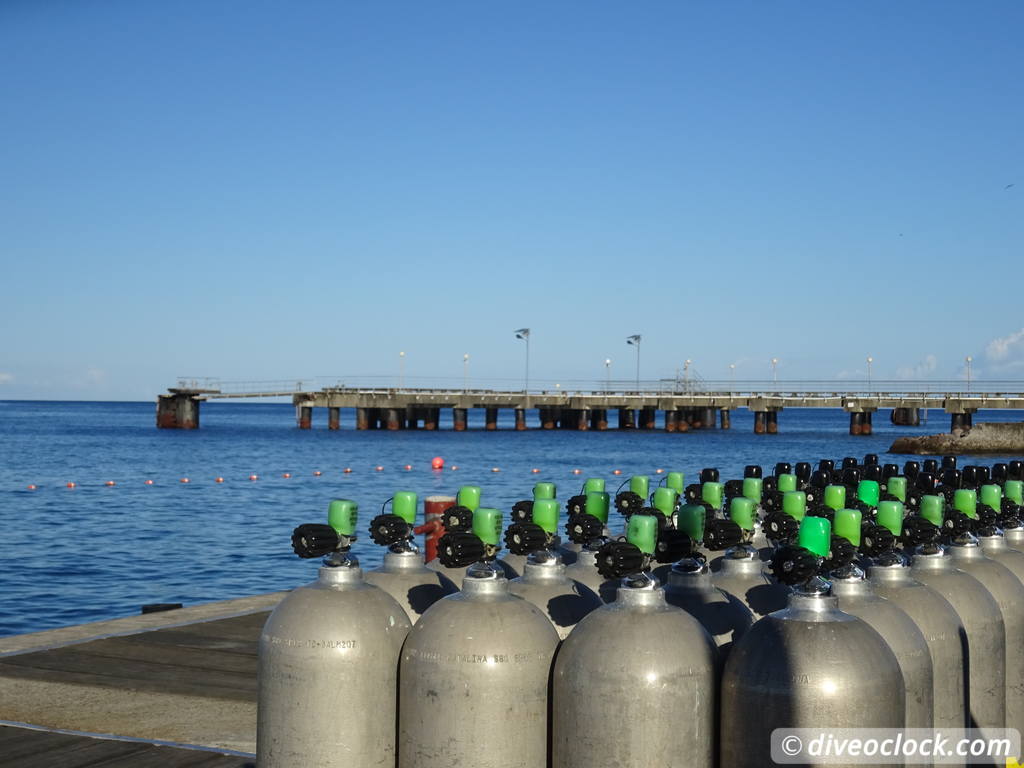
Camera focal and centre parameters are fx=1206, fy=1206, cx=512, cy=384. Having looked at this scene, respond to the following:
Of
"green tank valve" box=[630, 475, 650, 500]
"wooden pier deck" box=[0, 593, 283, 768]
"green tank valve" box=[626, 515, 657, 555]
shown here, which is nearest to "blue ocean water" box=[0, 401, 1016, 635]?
"wooden pier deck" box=[0, 593, 283, 768]

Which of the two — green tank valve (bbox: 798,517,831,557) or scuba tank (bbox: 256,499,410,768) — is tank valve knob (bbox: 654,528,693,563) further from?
scuba tank (bbox: 256,499,410,768)

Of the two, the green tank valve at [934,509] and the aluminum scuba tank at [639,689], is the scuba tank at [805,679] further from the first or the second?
the green tank valve at [934,509]

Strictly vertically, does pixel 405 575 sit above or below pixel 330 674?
above

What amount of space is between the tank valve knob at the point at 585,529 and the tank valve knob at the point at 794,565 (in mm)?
1778

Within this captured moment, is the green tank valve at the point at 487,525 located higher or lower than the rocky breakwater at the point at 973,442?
higher

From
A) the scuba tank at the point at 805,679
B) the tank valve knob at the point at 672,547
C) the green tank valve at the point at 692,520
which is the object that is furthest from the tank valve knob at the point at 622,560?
the green tank valve at the point at 692,520

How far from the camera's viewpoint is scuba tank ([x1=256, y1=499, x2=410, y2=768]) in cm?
505

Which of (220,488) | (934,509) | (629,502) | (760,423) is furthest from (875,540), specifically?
(760,423)

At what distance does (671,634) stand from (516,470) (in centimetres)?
5144

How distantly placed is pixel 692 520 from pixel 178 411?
98.9m

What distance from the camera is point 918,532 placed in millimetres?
6625

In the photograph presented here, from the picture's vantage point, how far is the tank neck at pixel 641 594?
4.73 metres

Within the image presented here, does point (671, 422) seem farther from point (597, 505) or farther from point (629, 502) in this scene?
point (597, 505)

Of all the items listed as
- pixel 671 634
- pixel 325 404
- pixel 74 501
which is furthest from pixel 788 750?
pixel 325 404
